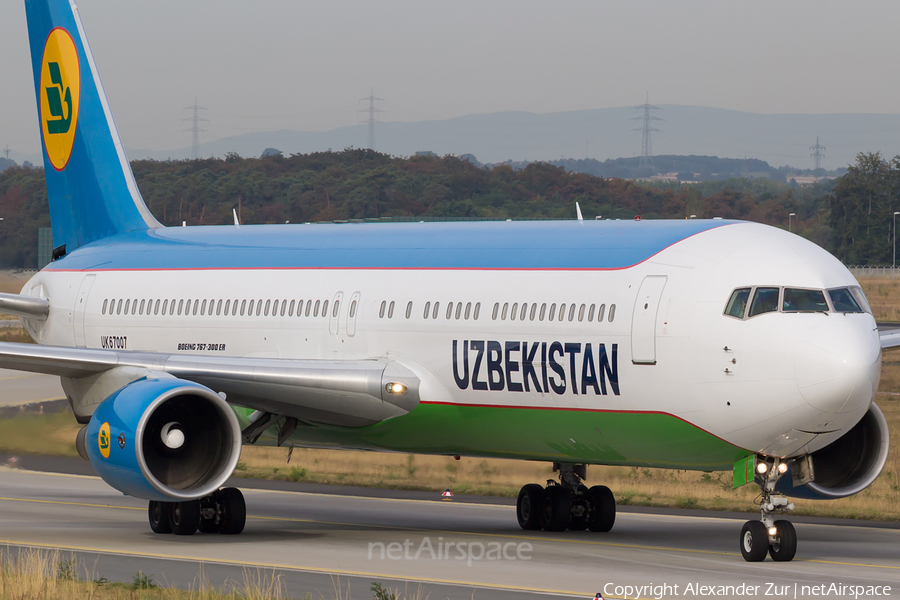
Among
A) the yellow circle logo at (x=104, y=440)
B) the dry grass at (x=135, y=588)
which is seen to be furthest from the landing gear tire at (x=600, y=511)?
the yellow circle logo at (x=104, y=440)

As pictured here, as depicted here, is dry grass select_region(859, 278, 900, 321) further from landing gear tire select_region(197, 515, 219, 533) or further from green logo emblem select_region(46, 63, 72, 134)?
A: landing gear tire select_region(197, 515, 219, 533)

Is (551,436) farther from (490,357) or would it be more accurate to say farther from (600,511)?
(600,511)

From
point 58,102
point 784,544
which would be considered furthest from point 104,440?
point 58,102

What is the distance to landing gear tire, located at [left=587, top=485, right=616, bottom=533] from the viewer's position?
71.2 ft

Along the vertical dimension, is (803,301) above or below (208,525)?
above

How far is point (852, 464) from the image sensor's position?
19.4 m

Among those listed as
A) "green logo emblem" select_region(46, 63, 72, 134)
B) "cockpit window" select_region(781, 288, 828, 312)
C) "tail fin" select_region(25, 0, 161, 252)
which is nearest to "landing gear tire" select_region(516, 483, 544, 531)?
"cockpit window" select_region(781, 288, 828, 312)

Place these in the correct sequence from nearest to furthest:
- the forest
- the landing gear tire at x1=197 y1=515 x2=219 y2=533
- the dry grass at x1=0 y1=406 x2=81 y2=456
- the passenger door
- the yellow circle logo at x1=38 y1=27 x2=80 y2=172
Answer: the landing gear tire at x1=197 y1=515 x2=219 y2=533
the passenger door
the yellow circle logo at x1=38 y1=27 x2=80 y2=172
the dry grass at x1=0 y1=406 x2=81 y2=456
the forest

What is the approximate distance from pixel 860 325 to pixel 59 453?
24.3 metres

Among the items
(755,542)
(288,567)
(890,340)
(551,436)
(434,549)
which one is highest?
(890,340)

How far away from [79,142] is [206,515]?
9636mm

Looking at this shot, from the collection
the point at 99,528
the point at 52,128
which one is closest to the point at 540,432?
the point at 99,528
